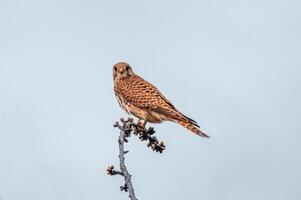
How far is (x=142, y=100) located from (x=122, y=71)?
1.24m

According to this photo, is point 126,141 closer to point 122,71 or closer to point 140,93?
point 140,93

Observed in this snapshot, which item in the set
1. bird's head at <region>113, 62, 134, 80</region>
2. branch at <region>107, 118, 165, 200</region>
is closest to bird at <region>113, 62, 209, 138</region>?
bird's head at <region>113, 62, 134, 80</region>

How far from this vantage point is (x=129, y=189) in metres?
4.08

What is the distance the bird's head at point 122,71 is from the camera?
36.5 ft

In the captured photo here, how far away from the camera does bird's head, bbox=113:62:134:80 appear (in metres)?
11.1

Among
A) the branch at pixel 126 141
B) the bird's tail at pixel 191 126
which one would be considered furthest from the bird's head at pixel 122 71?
the branch at pixel 126 141

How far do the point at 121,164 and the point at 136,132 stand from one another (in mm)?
1787

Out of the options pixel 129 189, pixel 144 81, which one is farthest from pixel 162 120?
pixel 129 189

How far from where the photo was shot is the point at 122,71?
11125 mm

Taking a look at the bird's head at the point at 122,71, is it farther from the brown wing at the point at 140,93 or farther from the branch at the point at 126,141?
the branch at the point at 126,141

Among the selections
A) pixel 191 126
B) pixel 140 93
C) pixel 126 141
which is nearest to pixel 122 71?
pixel 140 93

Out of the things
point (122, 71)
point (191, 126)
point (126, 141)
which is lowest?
point (126, 141)

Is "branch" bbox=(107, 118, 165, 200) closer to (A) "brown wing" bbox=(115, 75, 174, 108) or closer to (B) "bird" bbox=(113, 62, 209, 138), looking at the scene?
(B) "bird" bbox=(113, 62, 209, 138)

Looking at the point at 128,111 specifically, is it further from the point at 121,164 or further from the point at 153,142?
the point at 121,164
